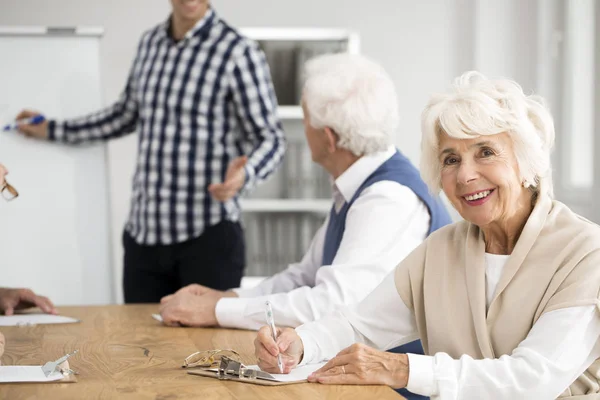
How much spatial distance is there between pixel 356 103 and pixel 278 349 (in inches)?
36.4

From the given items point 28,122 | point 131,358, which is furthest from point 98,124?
point 131,358

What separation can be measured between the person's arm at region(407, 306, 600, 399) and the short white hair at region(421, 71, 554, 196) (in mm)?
283

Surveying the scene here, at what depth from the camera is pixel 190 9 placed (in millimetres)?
3090

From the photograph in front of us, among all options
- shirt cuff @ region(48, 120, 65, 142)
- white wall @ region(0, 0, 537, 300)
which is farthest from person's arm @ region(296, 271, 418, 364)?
white wall @ region(0, 0, 537, 300)

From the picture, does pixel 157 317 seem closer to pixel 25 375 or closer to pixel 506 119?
pixel 25 375

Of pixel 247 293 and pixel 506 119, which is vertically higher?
pixel 506 119

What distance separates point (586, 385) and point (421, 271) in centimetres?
38

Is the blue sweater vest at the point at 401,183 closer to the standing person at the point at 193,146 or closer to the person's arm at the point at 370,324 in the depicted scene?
the person's arm at the point at 370,324

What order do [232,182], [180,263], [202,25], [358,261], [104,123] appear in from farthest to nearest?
[104,123]
[202,25]
[180,263]
[232,182]
[358,261]

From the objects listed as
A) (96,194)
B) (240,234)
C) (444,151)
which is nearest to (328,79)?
(444,151)

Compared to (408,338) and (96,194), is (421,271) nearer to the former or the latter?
(408,338)

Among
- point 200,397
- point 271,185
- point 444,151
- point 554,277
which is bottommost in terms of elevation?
point 271,185

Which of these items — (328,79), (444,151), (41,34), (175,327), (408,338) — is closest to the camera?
(444,151)

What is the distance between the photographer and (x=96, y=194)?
12.1 feet
